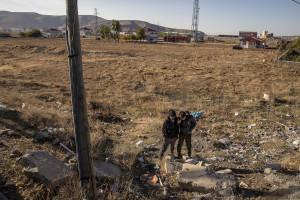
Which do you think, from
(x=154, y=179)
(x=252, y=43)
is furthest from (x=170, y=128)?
(x=252, y=43)

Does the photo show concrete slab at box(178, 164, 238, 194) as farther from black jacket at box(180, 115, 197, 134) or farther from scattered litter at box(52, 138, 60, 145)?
scattered litter at box(52, 138, 60, 145)

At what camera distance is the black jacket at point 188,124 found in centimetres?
478

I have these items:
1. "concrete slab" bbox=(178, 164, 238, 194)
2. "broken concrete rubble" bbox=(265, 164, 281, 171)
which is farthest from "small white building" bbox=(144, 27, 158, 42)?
"concrete slab" bbox=(178, 164, 238, 194)

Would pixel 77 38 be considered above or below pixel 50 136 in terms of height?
above

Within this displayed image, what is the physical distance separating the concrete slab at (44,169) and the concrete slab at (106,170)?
1.70 feet

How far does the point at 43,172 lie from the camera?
347 centimetres

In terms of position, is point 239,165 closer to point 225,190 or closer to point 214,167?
point 214,167

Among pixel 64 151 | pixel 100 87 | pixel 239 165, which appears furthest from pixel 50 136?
pixel 100 87

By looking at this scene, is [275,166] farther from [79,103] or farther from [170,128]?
[79,103]

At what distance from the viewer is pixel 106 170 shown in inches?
163

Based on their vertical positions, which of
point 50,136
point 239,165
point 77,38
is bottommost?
point 239,165

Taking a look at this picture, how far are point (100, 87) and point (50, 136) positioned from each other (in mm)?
6939

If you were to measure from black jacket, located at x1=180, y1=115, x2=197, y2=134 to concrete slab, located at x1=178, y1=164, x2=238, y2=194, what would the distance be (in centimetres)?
94

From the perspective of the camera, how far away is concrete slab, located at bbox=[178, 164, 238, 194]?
375 cm
